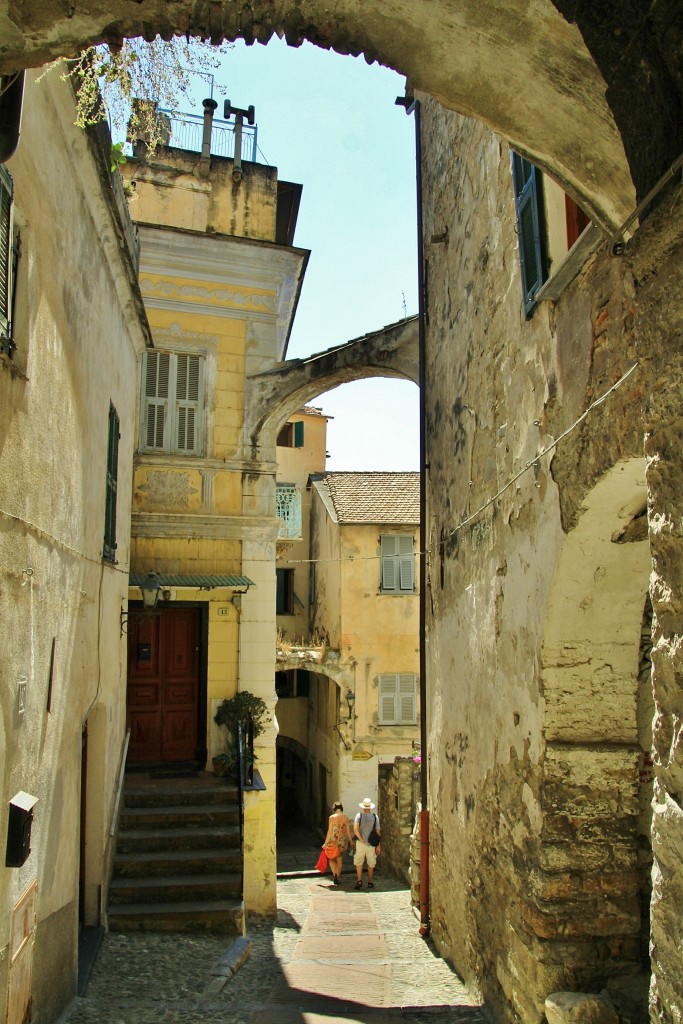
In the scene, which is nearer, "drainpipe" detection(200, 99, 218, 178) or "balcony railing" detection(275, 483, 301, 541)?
"drainpipe" detection(200, 99, 218, 178)

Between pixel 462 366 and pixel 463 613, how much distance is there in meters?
2.16

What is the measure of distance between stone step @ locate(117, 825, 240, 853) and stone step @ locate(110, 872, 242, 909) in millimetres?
448

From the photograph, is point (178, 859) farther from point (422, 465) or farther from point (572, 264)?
point (572, 264)

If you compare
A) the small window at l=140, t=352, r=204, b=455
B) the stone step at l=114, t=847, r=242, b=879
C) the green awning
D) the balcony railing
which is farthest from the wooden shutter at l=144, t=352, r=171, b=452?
the balcony railing

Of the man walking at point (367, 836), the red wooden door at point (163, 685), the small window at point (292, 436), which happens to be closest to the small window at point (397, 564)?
the small window at point (292, 436)

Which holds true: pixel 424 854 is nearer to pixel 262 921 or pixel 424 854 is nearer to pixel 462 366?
pixel 262 921

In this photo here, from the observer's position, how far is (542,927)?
483 centimetres

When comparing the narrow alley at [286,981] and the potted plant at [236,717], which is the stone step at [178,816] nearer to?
the potted plant at [236,717]

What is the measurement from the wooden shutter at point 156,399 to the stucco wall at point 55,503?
12.6 feet

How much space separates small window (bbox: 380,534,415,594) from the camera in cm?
2080

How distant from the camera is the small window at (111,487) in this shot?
830cm

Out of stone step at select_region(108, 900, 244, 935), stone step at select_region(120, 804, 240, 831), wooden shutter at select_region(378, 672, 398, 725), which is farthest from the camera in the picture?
wooden shutter at select_region(378, 672, 398, 725)

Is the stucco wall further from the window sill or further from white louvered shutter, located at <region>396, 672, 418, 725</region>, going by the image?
white louvered shutter, located at <region>396, 672, 418, 725</region>

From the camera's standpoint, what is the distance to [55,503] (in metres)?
5.61
